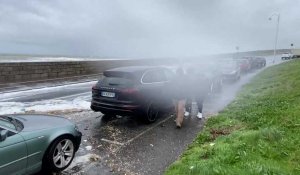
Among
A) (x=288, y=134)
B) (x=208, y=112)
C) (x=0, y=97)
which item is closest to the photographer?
(x=288, y=134)

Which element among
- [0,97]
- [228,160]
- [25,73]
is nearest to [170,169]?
[228,160]

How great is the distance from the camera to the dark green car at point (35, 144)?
4320 mm

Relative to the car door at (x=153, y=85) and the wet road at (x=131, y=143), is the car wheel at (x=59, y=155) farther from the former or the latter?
the car door at (x=153, y=85)

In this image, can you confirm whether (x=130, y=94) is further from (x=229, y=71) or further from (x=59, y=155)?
(x=229, y=71)

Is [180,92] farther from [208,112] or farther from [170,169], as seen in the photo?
[170,169]

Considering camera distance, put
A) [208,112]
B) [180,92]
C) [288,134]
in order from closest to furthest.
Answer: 1. [288,134]
2. [180,92]
3. [208,112]

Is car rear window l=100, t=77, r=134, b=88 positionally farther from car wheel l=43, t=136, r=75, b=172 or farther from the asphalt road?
car wheel l=43, t=136, r=75, b=172

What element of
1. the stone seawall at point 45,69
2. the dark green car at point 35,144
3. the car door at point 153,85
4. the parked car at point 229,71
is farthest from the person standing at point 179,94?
the stone seawall at point 45,69

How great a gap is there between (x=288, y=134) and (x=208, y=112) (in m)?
4.50

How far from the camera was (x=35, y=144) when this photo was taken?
4.73 meters

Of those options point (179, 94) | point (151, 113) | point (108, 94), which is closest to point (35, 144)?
point (108, 94)

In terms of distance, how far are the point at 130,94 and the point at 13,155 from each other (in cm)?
427

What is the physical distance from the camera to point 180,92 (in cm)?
892

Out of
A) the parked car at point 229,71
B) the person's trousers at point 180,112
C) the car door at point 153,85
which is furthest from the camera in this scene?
the parked car at point 229,71
